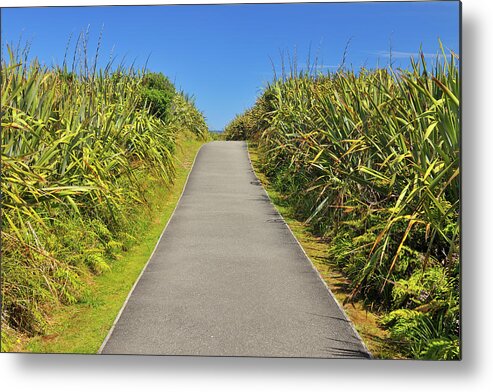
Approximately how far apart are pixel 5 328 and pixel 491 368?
375 cm

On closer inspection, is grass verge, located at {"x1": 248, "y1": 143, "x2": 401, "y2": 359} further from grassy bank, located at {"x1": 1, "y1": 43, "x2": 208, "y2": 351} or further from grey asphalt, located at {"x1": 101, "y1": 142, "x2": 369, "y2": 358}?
grassy bank, located at {"x1": 1, "y1": 43, "x2": 208, "y2": 351}

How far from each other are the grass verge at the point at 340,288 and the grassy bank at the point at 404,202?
70mm

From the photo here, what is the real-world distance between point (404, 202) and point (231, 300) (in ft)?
5.78

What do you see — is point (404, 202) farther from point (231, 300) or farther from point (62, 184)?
point (62, 184)

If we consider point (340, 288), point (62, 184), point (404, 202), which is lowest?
point (340, 288)

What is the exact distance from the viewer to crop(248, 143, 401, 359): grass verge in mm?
4609

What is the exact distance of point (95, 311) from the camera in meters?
5.13

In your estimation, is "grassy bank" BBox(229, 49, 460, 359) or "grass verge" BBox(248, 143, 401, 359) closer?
"grassy bank" BBox(229, 49, 460, 359)

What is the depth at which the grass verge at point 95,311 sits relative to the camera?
15.1 feet

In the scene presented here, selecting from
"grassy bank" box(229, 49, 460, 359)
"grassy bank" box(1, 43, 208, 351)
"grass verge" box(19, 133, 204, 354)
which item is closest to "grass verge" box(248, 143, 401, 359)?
"grassy bank" box(229, 49, 460, 359)

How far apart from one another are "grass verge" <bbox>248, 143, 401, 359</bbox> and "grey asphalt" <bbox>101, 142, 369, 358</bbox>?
10 centimetres

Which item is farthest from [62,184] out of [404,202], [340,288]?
[404,202]

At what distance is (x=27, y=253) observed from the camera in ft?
14.5

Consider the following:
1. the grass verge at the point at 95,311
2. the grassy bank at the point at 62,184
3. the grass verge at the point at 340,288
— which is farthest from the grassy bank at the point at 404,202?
the grassy bank at the point at 62,184
